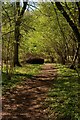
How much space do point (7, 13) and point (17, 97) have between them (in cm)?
472

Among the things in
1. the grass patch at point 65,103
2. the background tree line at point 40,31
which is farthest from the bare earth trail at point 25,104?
the background tree line at point 40,31

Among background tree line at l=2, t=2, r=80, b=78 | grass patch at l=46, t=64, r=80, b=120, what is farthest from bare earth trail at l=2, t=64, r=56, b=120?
background tree line at l=2, t=2, r=80, b=78

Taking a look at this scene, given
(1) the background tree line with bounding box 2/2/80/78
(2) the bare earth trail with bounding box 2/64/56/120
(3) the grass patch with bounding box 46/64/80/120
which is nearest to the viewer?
(3) the grass patch with bounding box 46/64/80/120

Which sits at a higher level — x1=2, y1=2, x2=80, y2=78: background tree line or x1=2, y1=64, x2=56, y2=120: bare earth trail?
x1=2, y1=2, x2=80, y2=78: background tree line

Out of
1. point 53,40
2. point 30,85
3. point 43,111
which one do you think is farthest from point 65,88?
point 53,40

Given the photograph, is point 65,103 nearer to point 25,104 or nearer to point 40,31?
point 25,104

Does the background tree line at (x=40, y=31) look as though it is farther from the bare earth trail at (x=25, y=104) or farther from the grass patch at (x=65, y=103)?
the bare earth trail at (x=25, y=104)

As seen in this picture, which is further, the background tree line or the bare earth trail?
the background tree line

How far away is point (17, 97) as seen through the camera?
9.64 m

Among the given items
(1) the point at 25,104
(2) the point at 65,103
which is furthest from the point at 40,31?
(2) the point at 65,103

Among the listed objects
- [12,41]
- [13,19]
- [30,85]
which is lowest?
[30,85]

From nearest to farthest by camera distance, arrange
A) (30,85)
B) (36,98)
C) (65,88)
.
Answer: (36,98) → (65,88) → (30,85)

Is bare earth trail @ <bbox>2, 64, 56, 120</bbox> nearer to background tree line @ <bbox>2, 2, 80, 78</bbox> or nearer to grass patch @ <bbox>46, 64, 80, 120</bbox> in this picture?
grass patch @ <bbox>46, 64, 80, 120</bbox>

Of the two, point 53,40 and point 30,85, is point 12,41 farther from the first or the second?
point 53,40
